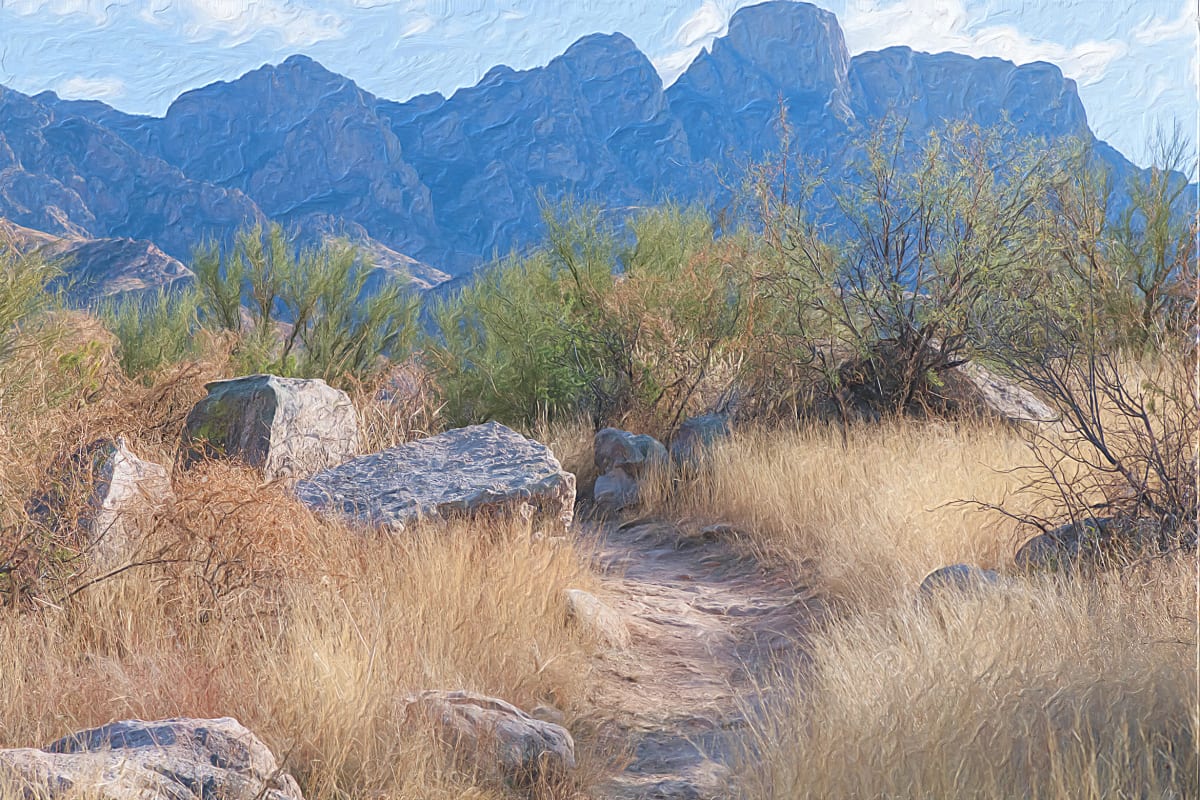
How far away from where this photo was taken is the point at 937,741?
2475mm

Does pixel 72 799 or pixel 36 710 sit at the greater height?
pixel 72 799

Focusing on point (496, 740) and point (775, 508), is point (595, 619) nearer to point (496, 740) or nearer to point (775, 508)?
point (496, 740)

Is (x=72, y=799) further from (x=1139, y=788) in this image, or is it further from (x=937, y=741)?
(x=1139, y=788)

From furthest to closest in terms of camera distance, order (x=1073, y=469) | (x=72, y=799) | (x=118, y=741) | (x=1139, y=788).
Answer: (x=1073, y=469), (x=118, y=741), (x=1139, y=788), (x=72, y=799)

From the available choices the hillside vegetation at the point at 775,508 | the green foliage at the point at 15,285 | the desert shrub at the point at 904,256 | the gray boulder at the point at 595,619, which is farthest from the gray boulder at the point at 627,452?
the green foliage at the point at 15,285

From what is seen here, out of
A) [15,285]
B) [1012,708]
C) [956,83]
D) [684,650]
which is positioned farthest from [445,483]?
[956,83]

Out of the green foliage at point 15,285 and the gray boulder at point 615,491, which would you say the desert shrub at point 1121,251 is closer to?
the gray boulder at point 615,491

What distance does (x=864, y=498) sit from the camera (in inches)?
226

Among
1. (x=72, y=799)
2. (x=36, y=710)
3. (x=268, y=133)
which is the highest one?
(x=268, y=133)

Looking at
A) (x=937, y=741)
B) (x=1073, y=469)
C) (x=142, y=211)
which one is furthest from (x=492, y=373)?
(x=142, y=211)

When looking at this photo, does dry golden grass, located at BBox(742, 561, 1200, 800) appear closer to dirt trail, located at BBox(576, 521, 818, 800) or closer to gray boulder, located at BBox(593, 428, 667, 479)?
dirt trail, located at BBox(576, 521, 818, 800)

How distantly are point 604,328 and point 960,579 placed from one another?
613cm

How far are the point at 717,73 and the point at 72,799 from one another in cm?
7700

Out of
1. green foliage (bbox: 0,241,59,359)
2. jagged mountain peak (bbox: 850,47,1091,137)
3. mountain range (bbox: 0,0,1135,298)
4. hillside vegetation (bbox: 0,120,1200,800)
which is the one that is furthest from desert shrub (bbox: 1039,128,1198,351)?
mountain range (bbox: 0,0,1135,298)
